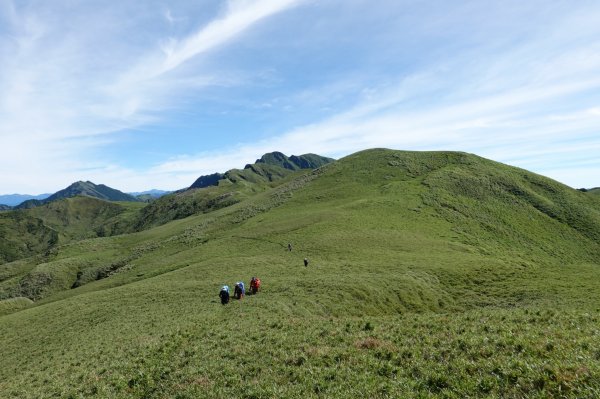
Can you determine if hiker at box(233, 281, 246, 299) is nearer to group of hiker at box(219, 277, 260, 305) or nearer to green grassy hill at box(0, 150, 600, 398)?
group of hiker at box(219, 277, 260, 305)

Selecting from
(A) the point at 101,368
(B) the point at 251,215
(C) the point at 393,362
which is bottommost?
(A) the point at 101,368

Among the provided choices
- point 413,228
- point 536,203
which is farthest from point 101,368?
point 536,203

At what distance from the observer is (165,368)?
20.6m

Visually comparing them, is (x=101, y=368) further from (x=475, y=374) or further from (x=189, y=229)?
(x=189, y=229)

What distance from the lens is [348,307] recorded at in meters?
35.7

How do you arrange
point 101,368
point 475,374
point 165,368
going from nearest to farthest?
point 475,374 → point 165,368 → point 101,368

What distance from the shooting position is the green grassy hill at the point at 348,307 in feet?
51.8

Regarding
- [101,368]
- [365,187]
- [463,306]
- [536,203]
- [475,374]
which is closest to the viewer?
[475,374]

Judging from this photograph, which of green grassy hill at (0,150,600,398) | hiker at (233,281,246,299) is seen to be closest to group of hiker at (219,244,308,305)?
hiker at (233,281,246,299)

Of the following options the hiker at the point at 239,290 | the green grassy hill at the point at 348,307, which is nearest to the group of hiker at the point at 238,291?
the hiker at the point at 239,290

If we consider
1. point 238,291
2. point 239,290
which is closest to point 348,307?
point 239,290

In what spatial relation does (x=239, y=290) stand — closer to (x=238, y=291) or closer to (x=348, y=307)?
(x=238, y=291)

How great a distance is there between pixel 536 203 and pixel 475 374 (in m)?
101

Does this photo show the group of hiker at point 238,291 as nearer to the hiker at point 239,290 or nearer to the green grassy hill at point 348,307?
the hiker at point 239,290
